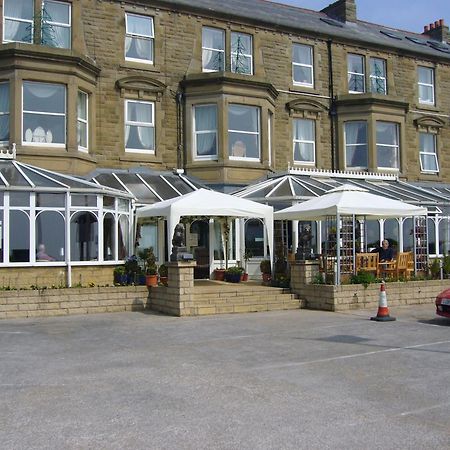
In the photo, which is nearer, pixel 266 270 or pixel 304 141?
pixel 266 270

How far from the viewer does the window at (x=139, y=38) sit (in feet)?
66.1

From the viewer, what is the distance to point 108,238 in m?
16.5

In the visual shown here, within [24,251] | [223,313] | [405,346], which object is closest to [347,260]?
[223,313]

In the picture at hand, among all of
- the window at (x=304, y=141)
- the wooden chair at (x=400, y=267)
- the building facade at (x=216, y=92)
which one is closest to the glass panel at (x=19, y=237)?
the building facade at (x=216, y=92)

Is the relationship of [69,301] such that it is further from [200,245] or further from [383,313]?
[383,313]

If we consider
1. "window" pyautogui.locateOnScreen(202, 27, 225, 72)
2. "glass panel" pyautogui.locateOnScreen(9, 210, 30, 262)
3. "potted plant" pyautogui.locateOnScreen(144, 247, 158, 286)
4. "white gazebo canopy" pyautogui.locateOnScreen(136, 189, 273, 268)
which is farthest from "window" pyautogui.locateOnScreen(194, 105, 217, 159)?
"glass panel" pyautogui.locateOnScreen(9, 210, 30, 262)

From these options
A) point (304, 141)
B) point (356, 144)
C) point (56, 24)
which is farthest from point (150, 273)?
point (356, 144)

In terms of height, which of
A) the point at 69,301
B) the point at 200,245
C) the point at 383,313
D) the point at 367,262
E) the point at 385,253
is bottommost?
the point at 383,313

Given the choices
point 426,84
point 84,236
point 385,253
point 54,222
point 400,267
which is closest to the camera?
point 54,222

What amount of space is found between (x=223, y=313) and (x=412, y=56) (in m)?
16.7

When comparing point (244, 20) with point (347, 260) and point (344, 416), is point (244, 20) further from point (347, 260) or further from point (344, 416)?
point (344, 416)

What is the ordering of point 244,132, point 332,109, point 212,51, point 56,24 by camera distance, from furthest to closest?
point 332,109, point 212,51, point 244,132, point 56,24

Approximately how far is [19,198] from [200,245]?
21.6ft

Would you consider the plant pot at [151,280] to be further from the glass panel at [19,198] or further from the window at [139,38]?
the window at [139,38]
